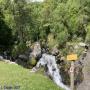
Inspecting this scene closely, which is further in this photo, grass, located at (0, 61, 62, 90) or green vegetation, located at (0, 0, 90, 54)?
green vegetation, located at (0, 0, 90, 54)

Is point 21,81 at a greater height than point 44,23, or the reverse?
point 21,81

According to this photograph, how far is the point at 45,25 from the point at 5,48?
607 centimetres

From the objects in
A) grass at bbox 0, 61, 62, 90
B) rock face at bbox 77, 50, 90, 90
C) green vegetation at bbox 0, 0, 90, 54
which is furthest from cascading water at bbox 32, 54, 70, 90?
grass at bbox 0, 61, 62, 90

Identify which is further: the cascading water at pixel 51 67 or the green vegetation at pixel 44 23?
the green vegetation at pixel 44 23

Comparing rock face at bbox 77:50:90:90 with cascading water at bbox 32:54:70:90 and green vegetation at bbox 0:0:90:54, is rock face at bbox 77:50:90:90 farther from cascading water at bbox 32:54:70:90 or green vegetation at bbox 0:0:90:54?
green vegetation at bbox 0:0:90:54

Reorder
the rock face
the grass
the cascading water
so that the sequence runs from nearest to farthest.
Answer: the grass → the rock face → the cascading water

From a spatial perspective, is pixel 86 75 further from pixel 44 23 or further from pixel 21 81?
pixel 44 23

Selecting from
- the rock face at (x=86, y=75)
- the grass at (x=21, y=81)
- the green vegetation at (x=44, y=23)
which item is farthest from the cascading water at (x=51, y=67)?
the grass at (x=21, y=81)

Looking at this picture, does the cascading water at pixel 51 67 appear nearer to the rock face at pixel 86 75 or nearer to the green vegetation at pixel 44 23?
the rock face at pixel 86 75

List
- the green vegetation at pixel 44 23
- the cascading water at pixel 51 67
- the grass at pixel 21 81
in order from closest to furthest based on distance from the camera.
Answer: the grass at pixel 21 81
the cascading water at pixel 51 67
the green vegetation at pixel 44 23

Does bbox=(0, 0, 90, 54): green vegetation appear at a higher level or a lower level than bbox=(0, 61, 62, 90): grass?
lower

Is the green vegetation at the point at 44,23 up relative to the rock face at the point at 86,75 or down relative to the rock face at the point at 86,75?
down

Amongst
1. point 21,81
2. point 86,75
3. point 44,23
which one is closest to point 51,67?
point 86,75

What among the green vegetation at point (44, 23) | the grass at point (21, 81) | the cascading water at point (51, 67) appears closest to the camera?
the grass at point (21, 81)
